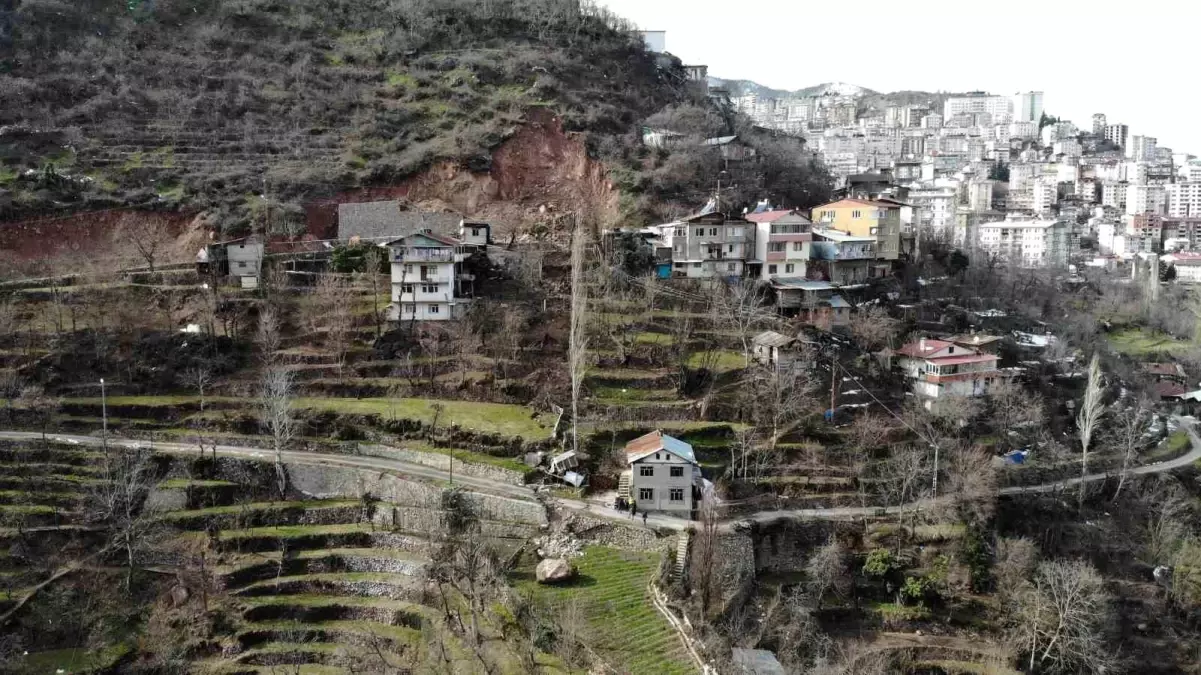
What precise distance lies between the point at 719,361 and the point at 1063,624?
15.5 m

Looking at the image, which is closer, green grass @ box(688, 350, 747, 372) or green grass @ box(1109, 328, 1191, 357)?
Result: green grass @ box(688, 350, 747, 372)

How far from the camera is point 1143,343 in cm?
5844

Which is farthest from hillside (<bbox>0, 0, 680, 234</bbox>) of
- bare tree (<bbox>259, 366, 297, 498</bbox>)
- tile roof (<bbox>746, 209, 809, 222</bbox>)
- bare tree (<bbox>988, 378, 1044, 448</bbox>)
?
bare tree (<bbox>988, 378, 1044, 448</bbox>)

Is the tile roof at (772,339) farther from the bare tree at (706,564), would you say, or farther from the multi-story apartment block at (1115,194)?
the multi-story apartment block at (1115,194)

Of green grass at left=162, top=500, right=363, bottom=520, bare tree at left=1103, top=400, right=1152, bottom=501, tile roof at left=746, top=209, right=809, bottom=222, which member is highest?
tile roof at left=746, top=209, right=809, bottom=222

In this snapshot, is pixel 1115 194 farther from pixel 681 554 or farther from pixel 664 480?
pixel 681 554

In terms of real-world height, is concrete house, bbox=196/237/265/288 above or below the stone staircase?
above

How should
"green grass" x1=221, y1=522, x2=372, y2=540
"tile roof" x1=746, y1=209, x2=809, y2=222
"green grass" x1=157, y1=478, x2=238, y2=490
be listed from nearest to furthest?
"green grass" x1=221, y1=522, x2=372, y2=540 < "green grass" x1=157, y1=478, x2=238, y2=490 < "tile roof" x1=746, y1=209, x2=809, y2=222

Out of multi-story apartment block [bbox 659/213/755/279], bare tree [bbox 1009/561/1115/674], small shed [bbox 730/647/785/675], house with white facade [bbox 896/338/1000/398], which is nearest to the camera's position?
small shed [bbox 730/647/785/675]

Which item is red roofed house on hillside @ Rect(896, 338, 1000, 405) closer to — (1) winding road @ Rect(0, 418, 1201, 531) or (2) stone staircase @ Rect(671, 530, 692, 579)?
(1) winding road @ Rect(0, 418, 1201, 531)

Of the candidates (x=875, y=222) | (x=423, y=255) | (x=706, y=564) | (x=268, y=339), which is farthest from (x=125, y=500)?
(x=875, y=222)

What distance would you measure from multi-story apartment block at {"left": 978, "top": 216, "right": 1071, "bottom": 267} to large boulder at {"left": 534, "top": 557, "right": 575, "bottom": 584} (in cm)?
6538

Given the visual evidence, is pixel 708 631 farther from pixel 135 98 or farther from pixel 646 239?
pixel 135 98

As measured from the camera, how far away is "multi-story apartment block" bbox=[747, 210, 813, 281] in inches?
1686
